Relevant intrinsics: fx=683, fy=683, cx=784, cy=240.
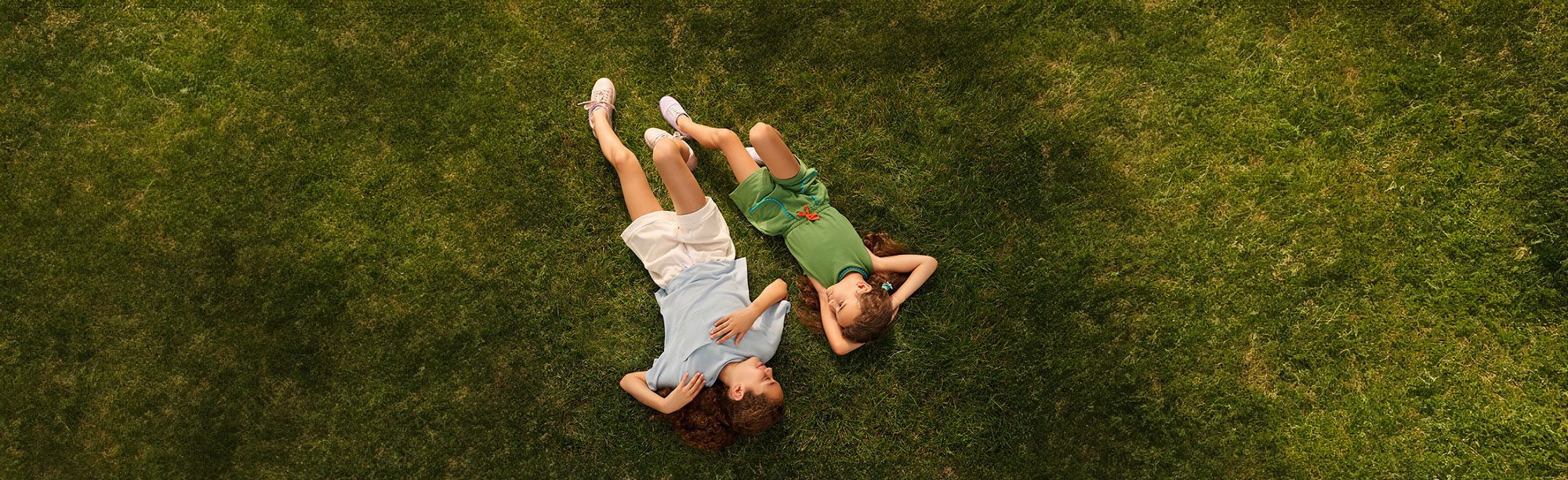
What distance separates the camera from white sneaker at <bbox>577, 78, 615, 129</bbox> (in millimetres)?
4648

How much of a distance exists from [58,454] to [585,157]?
12.2 feet

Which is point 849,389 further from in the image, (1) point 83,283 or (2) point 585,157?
(1) point 83,283

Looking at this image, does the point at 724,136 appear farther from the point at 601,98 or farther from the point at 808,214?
the point at 601,98

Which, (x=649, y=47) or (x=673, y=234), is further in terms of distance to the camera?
(x=649, y=47)

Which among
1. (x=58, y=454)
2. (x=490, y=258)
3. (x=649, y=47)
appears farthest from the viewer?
(x=649, y=47)

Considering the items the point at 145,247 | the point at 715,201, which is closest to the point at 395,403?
the point at 145,247

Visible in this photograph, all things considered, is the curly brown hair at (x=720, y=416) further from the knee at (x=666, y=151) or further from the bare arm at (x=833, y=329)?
the knee at (x=666, y=151)

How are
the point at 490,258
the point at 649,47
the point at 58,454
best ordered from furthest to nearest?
the point at 649,47, the point at 490,258, the point at 58,454

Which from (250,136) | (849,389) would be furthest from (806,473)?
(250,136)

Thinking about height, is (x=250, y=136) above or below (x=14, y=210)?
above

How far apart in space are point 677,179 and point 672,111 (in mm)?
697

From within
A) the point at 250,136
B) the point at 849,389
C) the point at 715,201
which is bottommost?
the point at 849,389

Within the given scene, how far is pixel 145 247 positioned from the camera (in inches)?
174

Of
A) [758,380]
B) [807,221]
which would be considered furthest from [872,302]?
[758,380]
